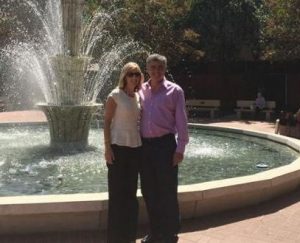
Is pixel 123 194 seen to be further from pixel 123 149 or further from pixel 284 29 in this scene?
pixel 284 29

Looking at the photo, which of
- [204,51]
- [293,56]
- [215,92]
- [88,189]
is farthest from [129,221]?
[215,92]

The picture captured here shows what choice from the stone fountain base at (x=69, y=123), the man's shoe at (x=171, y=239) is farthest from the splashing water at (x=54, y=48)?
the man's shoe at (x=171, y=239)

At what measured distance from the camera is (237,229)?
559 cm

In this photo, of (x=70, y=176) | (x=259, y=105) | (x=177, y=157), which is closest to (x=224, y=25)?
(x=259, y=105)

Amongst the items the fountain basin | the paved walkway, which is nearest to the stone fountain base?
the fountain basin

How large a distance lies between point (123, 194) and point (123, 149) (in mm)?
447

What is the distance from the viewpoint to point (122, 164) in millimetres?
4820

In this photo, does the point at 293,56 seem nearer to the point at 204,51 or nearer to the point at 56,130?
the point at 204,51

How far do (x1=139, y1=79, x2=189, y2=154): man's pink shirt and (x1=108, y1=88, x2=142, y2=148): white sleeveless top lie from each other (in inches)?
4.4

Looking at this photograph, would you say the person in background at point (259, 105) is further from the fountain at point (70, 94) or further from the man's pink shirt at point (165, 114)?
the man's pink shirt at point (165, 114)

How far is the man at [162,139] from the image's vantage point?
4.79 meters

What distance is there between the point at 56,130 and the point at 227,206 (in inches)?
213

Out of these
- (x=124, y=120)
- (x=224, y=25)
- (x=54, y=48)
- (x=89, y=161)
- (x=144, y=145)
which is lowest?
(x=89, y=161)

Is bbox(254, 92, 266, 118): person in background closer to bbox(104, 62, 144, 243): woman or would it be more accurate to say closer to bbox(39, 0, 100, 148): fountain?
bbox(39, 0, 100, 148): fountain
